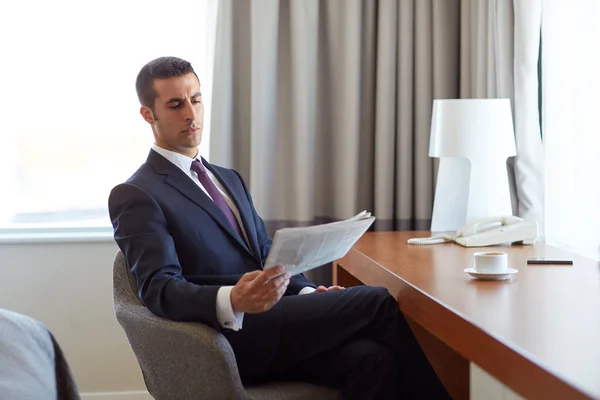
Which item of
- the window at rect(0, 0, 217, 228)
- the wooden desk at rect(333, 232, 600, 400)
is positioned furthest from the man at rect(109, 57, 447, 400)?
the window at rect(0, 0, 217, 228)

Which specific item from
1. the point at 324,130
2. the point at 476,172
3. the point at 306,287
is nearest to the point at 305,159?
the point at 324,130

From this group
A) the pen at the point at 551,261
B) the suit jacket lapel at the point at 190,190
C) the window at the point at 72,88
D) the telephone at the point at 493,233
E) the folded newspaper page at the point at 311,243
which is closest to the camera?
the folded newspaper page at the point at 311,243

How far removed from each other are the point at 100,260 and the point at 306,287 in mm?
1409

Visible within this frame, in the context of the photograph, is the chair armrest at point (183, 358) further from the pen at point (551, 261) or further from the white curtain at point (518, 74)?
the white curtain at point (518, 74)

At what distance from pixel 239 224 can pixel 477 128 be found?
0.97 m

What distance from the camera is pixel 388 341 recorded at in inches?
81.5

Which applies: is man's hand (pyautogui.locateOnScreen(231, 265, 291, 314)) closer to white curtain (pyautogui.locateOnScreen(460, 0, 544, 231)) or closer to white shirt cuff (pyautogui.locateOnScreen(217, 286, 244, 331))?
white shirt cuff (pyautogui.locateOnScreen(217, 286, 244, 331))

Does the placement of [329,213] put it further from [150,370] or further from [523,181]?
[150,370]

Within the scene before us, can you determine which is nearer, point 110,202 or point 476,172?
point 110,202

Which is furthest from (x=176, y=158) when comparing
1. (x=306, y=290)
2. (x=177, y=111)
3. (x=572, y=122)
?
(x=572, y=122)

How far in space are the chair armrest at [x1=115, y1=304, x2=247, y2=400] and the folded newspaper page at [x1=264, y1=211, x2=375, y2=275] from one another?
0.74 feet

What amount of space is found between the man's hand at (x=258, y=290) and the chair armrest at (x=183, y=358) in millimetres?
92

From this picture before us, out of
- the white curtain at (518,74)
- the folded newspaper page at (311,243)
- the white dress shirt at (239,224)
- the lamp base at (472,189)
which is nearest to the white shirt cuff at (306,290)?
the white dress shirt at (239,224)

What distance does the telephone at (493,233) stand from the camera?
2701 millimetres
